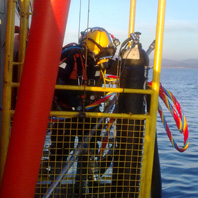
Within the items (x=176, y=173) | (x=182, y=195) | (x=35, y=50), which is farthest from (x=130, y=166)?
(x=176, y=173)

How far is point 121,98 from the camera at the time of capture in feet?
13.1

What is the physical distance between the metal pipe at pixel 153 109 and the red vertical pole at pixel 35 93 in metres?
1.54

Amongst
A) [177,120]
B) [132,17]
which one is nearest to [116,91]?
[177,120]

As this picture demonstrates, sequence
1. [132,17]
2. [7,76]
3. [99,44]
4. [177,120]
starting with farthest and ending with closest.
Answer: [132,17], [99,44], [177,120], [7,76]

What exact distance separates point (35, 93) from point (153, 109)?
167 centimetres

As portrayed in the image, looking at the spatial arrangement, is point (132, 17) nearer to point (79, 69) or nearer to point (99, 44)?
point (99, 44)

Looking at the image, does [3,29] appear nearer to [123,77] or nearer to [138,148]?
[123,77]

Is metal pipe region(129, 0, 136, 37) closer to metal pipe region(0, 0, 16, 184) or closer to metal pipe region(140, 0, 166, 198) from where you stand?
metal pipe region(140, 0, 166, 198)

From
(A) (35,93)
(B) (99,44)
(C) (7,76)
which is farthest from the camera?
(B) (99,44)

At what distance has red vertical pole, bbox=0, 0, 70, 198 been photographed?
2180 millimetres

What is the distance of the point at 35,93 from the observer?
86.1 inches

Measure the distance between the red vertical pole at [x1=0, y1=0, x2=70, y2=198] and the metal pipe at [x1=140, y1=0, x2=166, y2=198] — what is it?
5.05 feet

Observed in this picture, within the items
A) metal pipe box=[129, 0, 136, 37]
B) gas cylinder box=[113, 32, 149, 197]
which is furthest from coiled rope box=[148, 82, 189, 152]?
metal pipe box=[129, 0, 136, 37]

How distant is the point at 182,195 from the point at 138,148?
168 inches
